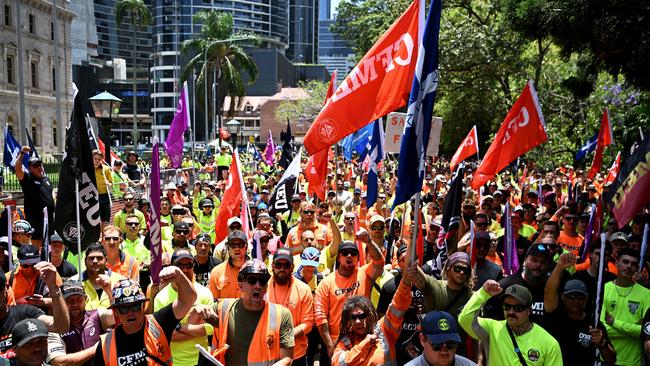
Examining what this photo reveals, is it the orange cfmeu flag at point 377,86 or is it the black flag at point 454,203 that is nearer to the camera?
the orange cfmeu flag at point 377,86

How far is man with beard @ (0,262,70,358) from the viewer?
436cm

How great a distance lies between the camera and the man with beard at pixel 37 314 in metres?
4.36

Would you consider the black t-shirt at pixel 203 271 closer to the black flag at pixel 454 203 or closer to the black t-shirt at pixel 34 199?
the black flag at pixel 454 203

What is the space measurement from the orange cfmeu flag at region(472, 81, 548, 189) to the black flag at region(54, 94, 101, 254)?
5.61 meters

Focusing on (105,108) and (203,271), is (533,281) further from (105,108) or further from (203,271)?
(105,108)

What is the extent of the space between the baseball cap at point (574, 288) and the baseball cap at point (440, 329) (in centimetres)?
163

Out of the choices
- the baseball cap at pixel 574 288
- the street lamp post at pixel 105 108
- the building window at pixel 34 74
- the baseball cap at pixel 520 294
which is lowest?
the baseball cap at pixel 574 288

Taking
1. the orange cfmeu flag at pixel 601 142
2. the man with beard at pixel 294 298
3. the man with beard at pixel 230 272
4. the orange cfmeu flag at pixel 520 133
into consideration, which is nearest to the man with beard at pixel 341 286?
the man with beard at pixel 294 298

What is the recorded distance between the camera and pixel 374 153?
33.8 ft

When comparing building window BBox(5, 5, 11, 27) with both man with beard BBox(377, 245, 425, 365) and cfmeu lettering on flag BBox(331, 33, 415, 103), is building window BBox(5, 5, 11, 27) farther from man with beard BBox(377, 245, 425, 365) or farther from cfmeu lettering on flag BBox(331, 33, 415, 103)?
man with beard BBox(377, 245, 425, 365)

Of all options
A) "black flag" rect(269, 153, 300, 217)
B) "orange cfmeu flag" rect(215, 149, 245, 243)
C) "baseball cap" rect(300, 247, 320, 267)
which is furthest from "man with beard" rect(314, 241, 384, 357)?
"black flag" rect(269, 153, 300, 217)

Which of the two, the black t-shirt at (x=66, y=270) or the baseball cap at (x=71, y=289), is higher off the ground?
the baseball cap at (x=71, y=289)

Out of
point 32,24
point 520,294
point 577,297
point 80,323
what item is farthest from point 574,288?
point 32,24

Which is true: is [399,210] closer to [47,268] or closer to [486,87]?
[47,268]
